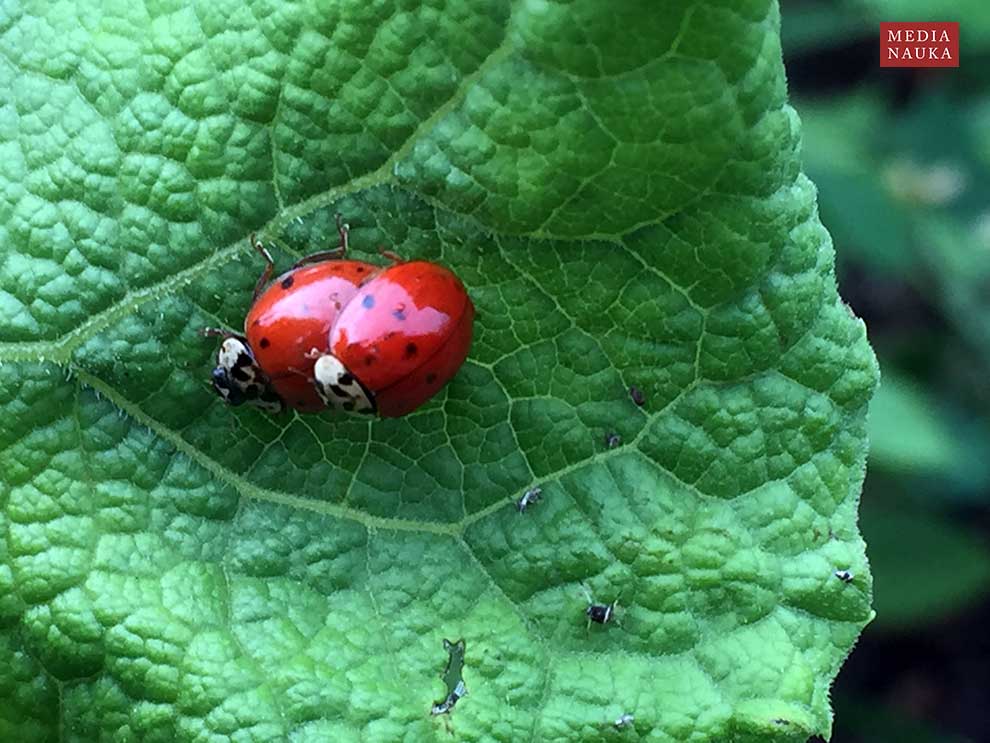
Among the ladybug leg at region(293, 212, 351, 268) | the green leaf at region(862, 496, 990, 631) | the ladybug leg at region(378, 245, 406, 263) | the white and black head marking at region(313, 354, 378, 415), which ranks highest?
the ladybug leg at region(293, 212, 351, 268)

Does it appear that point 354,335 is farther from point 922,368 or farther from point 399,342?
point 922,368

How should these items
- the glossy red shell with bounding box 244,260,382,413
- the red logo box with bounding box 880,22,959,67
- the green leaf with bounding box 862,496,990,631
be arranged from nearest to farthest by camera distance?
the glossy red shell with bounding box 244,260,382,413 < the red logo box with bounding box 880,22,959,67 < the green leaf with bounding box 862,496,990,631

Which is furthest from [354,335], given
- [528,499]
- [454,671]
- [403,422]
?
[454,671]

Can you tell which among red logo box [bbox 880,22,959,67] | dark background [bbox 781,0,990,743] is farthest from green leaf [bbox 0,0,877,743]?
red logo box [bbox 880,22,959,67]

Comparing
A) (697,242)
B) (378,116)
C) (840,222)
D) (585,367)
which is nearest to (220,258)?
(378,116)

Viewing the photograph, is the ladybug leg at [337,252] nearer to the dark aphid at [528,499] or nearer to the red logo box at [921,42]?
the dark aphid at [528,499]

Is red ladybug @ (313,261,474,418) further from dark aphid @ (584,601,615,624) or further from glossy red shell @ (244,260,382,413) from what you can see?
dark aphid @ (584,601,615,624)

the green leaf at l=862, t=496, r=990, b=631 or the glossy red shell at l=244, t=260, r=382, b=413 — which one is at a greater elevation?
the glossy red shell at l=244, t=260, r=382, b=413
